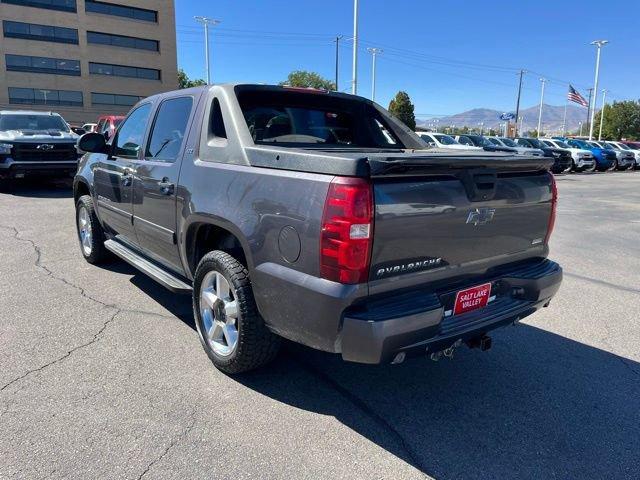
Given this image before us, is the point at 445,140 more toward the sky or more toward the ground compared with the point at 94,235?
more toward the sky

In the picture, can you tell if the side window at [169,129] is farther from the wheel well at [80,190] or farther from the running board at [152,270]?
the wheel well at [80,190]

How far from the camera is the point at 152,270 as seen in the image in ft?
13.5

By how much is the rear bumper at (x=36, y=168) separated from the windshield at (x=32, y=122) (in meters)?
1.37

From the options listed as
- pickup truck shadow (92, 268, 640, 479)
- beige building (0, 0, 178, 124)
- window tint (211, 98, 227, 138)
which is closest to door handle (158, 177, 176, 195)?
window tint (211, 98, 227, 138)

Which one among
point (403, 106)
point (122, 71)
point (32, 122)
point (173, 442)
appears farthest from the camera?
point (122, 71)

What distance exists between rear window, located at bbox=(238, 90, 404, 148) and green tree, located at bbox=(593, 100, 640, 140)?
88.9 metres

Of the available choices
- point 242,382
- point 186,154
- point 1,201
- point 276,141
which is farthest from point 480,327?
point 1,201

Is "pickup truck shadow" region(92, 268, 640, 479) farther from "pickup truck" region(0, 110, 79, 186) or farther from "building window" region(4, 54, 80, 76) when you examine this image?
"building window" region(4, 54, 80, 76)

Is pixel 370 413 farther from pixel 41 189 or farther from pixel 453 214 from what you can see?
pixel 41 189

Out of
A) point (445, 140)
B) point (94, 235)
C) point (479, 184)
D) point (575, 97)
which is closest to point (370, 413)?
point (479, 184)

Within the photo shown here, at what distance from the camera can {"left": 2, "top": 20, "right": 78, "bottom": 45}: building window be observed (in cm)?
4562

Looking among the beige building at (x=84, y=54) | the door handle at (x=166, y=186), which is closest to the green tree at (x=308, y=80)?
the beige building at (x=84, y=54)

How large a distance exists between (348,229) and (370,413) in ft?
4.13

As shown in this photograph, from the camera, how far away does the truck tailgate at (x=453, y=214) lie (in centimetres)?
247
